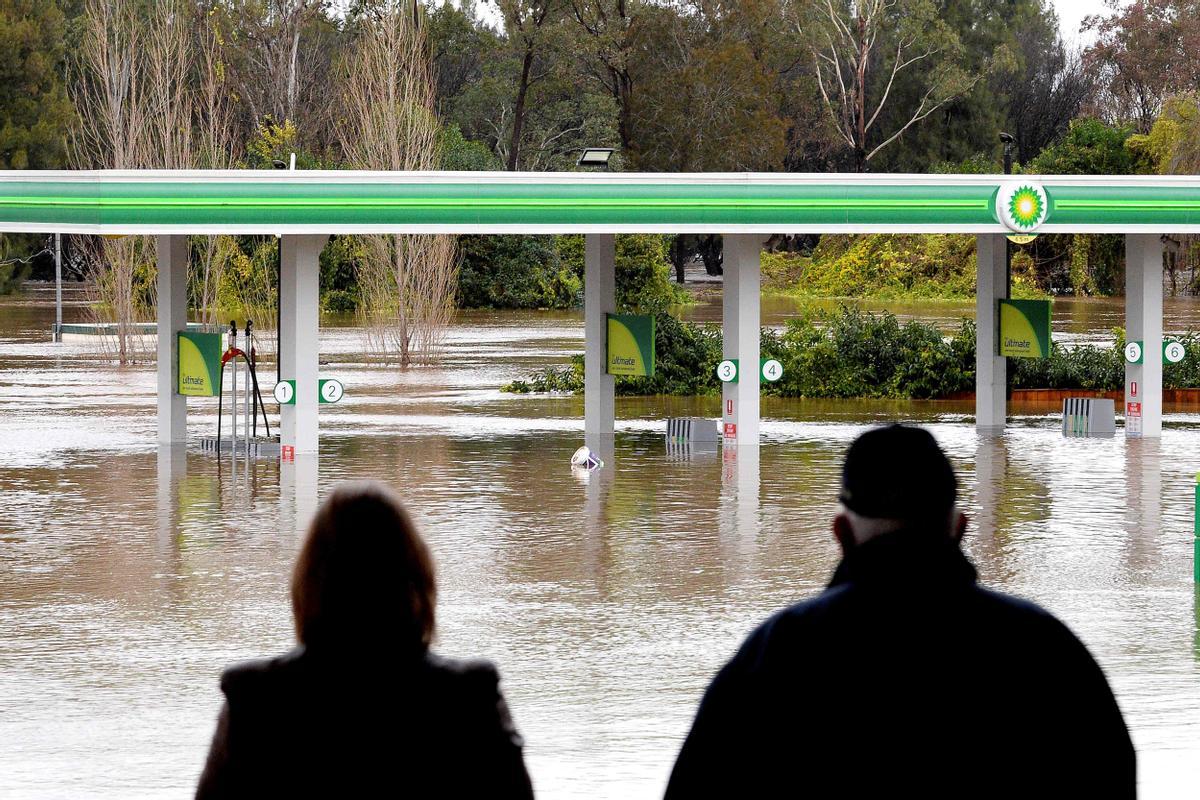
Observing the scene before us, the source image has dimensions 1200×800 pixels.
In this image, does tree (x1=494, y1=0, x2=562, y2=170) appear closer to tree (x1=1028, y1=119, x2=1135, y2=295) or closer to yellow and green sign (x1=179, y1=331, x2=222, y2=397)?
tree (x1=1028, y1=119, x2=1135, y2=295)

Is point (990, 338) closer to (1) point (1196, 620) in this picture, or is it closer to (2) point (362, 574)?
(1) point (1196, 620)

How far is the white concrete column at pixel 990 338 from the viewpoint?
2606cm

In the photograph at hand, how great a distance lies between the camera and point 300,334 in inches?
860

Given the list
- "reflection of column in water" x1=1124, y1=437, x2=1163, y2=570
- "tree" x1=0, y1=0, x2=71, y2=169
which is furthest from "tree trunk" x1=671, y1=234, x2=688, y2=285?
"reflection of column in water" x1=1124, y1=437, x2=1163, y2=570

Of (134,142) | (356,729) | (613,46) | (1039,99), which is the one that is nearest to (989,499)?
(356,729)

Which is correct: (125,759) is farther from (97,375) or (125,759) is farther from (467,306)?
(467,306)

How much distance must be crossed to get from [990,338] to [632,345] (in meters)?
5.76

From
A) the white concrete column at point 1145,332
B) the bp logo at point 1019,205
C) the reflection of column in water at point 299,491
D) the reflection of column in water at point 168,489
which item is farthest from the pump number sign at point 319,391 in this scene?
the white concrete column at point 1145,332

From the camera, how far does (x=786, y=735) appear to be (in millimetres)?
3145

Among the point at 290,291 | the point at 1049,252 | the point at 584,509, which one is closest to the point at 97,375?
the point at 290,291

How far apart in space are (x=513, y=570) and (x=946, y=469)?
35.2 feet

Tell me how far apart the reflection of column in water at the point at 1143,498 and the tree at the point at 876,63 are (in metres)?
48.6

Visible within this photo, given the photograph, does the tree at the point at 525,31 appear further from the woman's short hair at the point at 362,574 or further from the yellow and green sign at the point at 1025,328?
the woman's short hair at the point at 362,574

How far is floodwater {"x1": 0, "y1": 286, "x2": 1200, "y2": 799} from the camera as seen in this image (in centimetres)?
883
